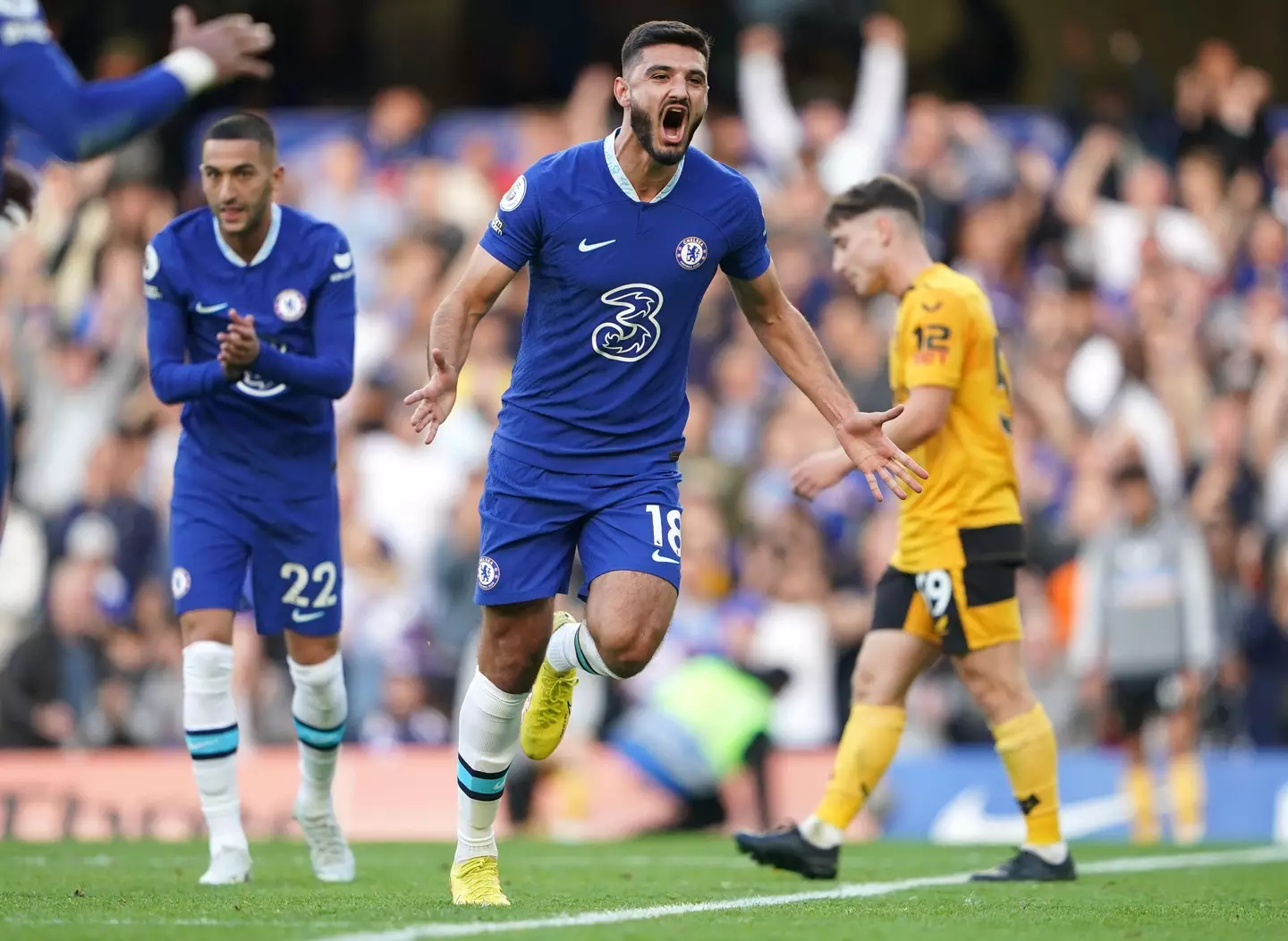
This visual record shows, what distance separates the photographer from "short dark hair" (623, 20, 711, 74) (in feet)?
22.1

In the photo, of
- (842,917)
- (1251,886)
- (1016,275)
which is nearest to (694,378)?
(1016,275)

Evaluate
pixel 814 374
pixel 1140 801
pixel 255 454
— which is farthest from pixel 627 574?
pixel 1140 801

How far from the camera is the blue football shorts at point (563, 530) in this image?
6.73 m

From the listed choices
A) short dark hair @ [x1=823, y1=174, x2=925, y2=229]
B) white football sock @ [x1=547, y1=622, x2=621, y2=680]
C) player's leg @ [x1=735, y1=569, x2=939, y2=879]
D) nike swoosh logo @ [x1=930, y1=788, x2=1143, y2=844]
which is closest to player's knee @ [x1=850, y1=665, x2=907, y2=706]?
player's leg @ [x1=735, y1=569, x2=939, y2=879]

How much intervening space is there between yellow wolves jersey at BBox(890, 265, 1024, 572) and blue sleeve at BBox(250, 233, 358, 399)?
7.84 ft

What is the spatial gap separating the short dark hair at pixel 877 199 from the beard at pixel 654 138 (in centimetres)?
220

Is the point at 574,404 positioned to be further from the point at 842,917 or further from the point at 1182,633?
the point at 1182,633

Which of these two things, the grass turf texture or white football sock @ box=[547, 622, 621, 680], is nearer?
the grass turf texture

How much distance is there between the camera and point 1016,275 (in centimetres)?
1600

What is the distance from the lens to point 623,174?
688cm

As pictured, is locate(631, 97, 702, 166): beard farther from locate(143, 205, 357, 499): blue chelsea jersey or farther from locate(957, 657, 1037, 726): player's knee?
locate(957, 657, 1037, 726): player's knee

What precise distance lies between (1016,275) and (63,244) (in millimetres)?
8354

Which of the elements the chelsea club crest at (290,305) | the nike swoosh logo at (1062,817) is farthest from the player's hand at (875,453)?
the nike swoosh logo at (1062,817)

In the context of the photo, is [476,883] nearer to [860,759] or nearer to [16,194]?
[860,759]
